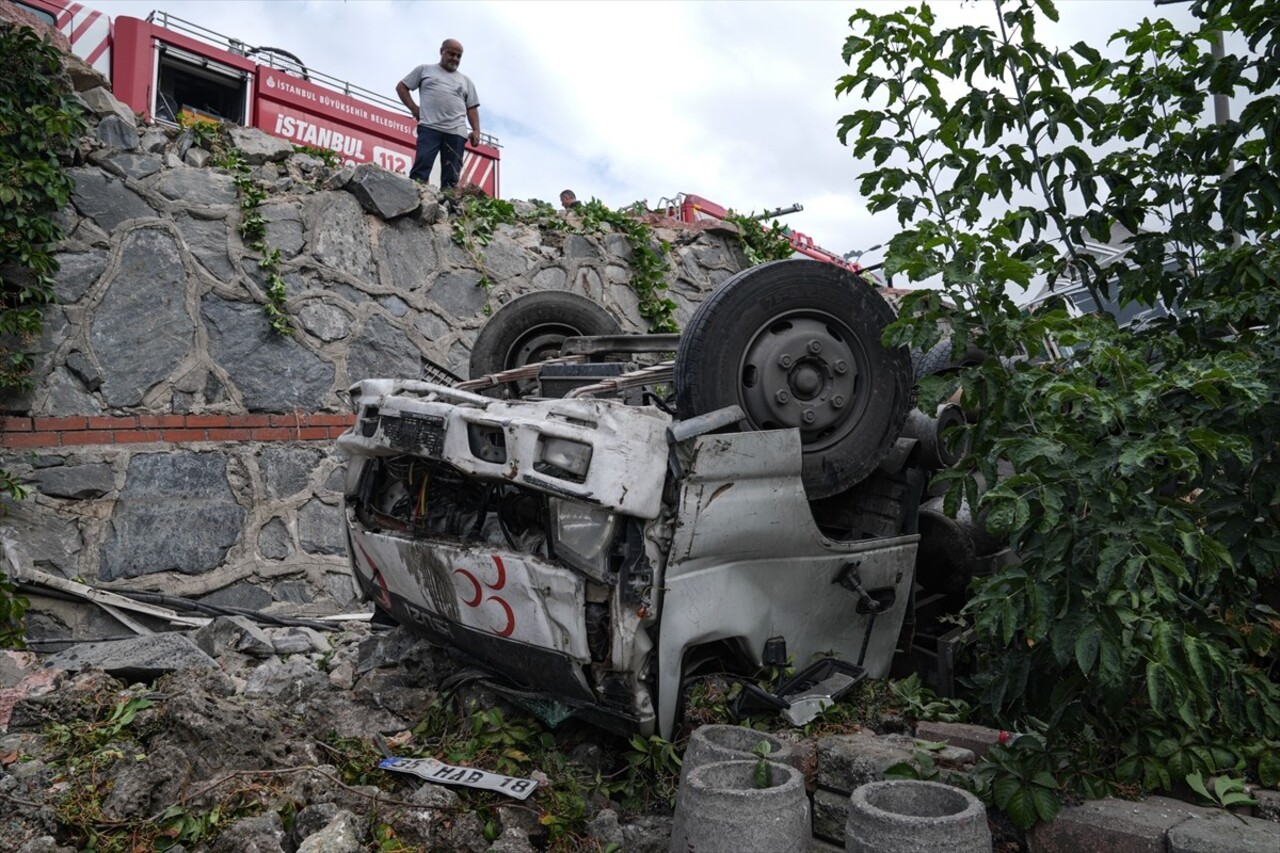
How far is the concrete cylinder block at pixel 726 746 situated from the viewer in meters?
3.13

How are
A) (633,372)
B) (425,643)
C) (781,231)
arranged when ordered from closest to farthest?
1. (633,372)
2. (425,643)
3. (781,231)

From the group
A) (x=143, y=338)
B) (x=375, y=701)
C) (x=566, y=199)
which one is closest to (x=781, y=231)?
(x=566, y=199)

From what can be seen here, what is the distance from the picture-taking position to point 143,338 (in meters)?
6.13

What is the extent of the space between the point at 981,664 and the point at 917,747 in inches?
38.5

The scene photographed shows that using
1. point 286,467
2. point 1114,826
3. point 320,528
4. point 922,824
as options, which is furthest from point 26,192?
point 1114,826

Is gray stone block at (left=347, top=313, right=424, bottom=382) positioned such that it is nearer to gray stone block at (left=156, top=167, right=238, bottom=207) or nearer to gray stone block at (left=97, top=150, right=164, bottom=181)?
gray stone block at (left=156, top=167, right=238, bottom=207)

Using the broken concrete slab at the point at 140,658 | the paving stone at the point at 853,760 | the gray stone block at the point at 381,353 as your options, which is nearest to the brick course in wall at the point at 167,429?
the gray stone block at the point at 381,353

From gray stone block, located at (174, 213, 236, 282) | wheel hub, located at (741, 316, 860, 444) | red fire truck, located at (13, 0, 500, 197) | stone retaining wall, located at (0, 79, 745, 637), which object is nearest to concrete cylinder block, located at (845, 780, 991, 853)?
wheel hub, located at (741, 316, 860, 444)

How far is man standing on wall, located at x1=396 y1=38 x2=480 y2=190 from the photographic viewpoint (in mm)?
8516

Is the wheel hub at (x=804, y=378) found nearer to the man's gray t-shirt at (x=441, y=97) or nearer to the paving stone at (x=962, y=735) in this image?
the paving stone at (x=962, y=735)

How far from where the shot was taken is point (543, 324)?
5418mm

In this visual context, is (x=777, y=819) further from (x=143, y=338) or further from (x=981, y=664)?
(x=143, y=338)

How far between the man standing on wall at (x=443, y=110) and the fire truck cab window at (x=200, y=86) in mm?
3134

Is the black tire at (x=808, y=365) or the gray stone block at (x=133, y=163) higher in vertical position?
the gray stone block at (x=133, y=163)
